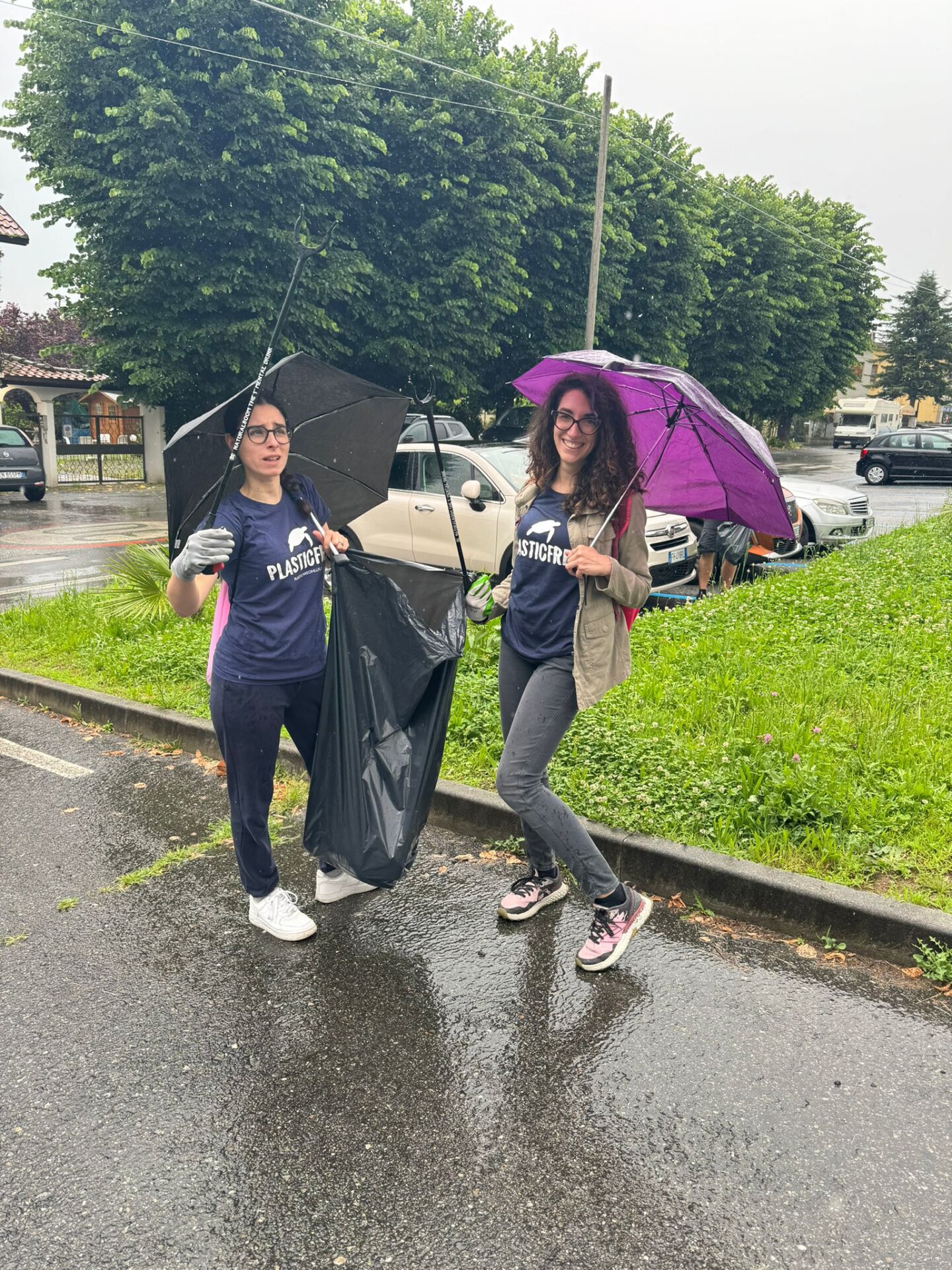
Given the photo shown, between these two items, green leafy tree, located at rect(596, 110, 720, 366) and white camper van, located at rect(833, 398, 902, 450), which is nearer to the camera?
green leafy tree, located at rect(596, 110, 720, 366)

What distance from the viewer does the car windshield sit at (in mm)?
9594

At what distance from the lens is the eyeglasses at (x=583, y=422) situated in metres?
3.17

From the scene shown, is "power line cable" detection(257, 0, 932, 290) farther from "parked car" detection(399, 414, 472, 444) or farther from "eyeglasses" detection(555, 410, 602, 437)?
"eyeglasses" detection(555, 410, 602, 437)

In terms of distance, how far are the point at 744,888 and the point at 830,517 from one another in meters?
9.81

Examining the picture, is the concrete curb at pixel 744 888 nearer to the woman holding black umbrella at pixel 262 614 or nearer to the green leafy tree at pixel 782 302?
the woman holding black umbrella at pixel 262 614

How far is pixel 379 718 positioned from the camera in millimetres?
3367

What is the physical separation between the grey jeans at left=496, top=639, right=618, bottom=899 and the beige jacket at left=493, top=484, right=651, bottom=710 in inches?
3.6

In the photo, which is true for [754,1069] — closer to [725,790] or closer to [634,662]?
[725,790]

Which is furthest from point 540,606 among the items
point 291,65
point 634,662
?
point 291,65

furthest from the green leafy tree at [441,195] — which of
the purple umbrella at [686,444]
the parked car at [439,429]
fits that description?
the purple umbrella at [686,444]

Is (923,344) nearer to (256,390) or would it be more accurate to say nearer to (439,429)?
(439,429)

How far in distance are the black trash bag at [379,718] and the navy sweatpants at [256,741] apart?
12 cm

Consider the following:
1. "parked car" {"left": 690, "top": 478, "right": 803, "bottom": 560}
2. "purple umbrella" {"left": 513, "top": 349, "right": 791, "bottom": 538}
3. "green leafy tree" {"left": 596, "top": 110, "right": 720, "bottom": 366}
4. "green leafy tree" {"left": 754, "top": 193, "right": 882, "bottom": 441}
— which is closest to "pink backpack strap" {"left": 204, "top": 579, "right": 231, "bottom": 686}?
"purple umbrella" {"left": 513, "top": 349, "right": 791, "bottom": 538}

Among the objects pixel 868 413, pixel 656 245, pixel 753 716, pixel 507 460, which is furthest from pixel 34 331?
pixel 868 413
